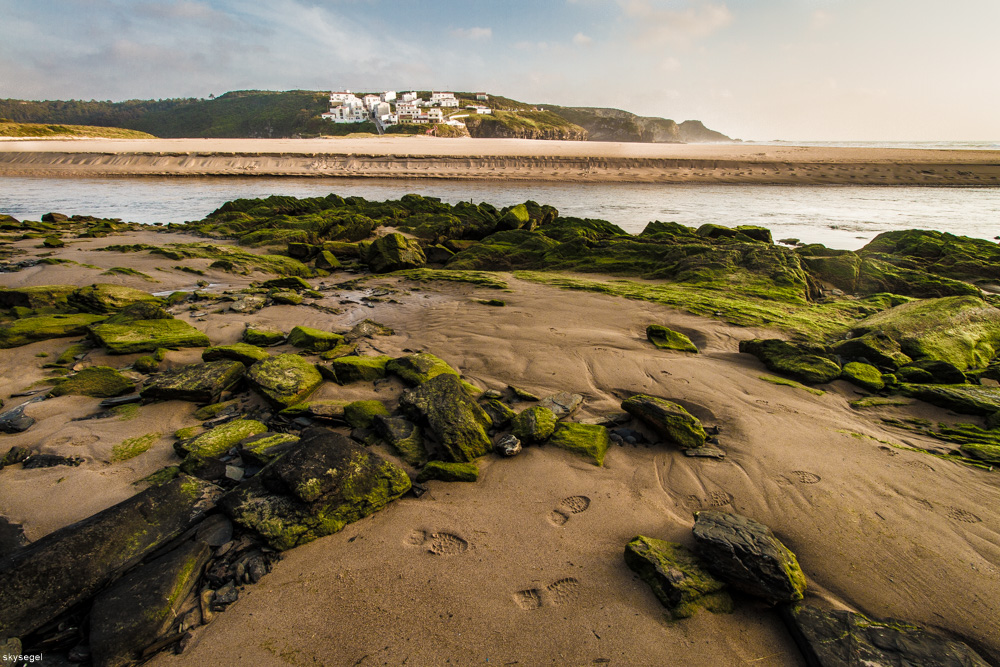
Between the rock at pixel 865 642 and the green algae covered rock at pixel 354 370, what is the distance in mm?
3713

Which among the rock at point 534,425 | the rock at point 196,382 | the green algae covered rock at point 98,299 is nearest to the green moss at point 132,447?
the rock at point 196,382

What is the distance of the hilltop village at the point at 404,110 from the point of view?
85.8 m

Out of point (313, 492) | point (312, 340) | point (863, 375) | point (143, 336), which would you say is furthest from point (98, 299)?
point (863, 375)

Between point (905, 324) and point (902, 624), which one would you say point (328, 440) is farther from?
point (905, 324)

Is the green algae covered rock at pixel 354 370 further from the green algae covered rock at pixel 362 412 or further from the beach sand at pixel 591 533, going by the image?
the green algae covered rock at pixel 362 412

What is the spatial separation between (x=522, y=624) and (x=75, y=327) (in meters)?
5.98

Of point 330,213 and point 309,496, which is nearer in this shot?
point 309,496

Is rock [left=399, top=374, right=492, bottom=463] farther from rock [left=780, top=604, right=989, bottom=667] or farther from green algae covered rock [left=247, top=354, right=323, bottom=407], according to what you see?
rock [left=780, top=604, right=989, bottom=667]

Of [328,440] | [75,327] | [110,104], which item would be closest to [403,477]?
[328,440]

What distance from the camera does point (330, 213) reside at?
44.1ft

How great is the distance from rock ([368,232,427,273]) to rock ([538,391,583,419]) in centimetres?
643

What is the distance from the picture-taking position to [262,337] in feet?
17.0

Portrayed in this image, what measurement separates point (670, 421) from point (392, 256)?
7.53m

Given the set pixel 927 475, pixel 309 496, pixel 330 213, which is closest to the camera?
pixel 309 496
